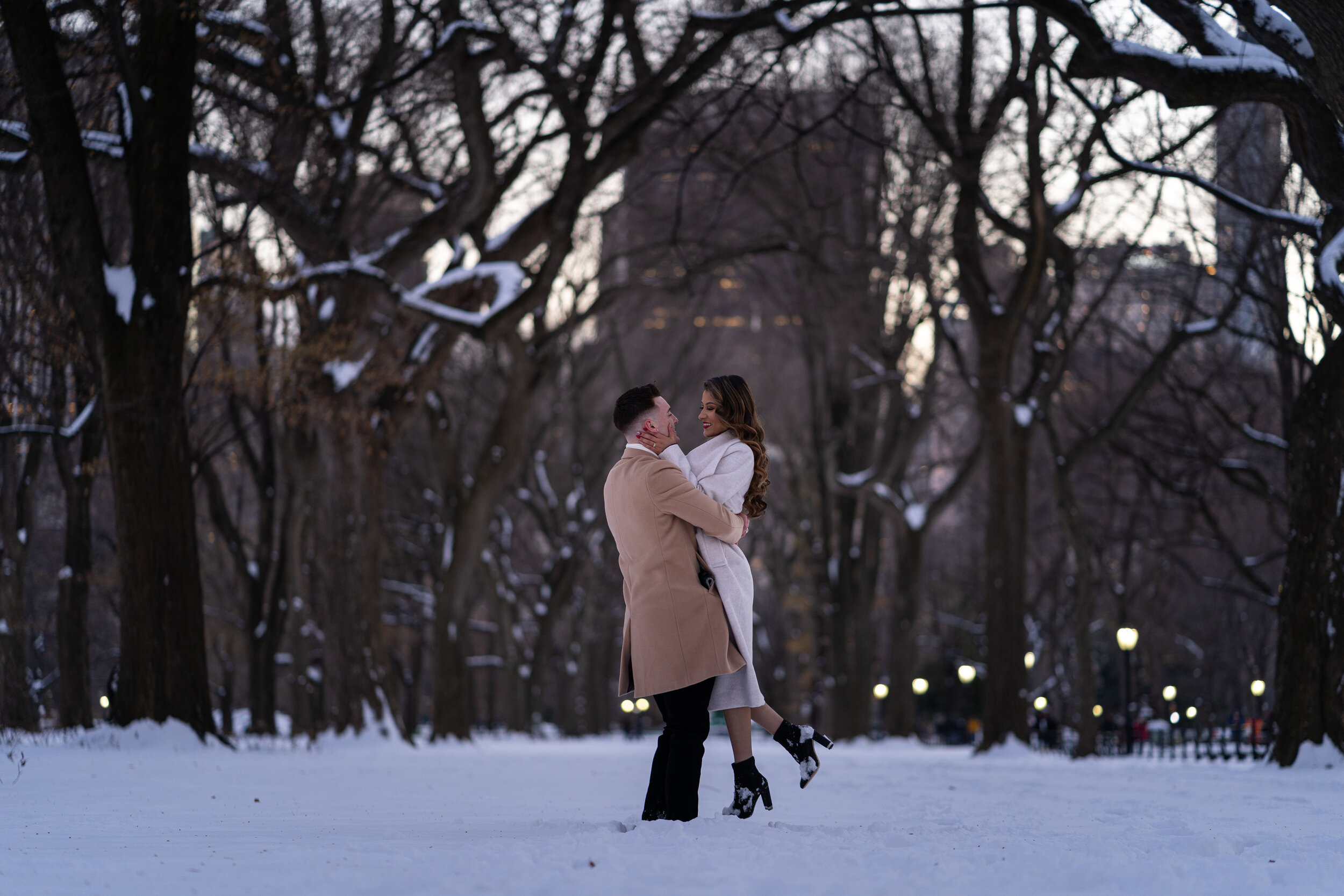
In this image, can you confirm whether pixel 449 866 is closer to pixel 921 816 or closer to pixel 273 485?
pixel 921 816

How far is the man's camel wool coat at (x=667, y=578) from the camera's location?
5512 mm

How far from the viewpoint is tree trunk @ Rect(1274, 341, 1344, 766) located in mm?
11242

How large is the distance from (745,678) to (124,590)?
775 cm

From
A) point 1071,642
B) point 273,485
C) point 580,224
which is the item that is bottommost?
point 1071,642

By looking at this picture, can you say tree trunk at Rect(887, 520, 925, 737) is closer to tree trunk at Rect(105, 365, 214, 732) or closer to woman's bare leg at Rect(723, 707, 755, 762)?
tree trunk at Rect(105, 365, 214, 732)

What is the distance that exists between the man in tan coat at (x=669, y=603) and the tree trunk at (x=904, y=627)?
20944 mm

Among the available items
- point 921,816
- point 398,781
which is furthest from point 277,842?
point 398,781

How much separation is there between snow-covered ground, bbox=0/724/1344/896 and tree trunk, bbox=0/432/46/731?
3758 mm

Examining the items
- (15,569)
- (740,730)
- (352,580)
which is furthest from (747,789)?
(15,569)

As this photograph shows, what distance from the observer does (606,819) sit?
21.6 ft

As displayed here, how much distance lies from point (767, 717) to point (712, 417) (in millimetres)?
1338

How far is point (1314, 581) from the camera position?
11.5m

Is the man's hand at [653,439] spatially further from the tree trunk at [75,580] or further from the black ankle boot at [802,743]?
the tree trunk at [75,580]

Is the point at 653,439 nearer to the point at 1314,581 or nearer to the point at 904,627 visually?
the point at 1314,581
